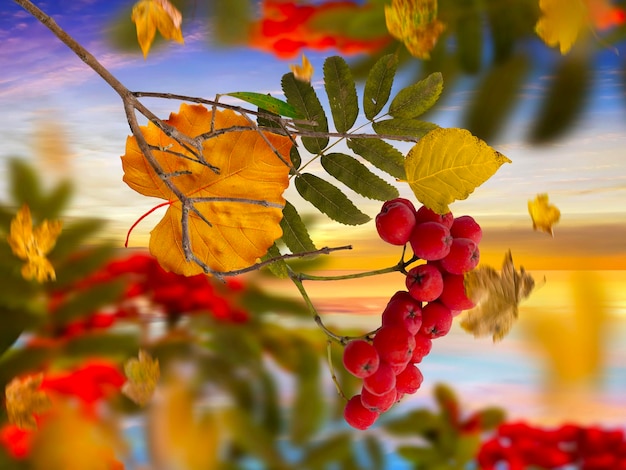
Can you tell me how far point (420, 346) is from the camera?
0.67 feet

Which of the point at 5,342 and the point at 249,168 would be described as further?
the point at 5,342

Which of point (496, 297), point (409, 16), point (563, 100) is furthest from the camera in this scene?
point (563, 100)

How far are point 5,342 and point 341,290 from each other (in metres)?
0.30

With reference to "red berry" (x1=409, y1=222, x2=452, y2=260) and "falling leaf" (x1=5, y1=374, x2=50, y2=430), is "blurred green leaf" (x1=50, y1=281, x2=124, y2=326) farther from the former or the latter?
"red berry" (x1=409, y1=222, x2=452, y2=260)

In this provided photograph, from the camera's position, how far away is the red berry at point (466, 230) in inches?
7.8

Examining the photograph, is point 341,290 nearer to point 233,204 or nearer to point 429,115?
point 429,115

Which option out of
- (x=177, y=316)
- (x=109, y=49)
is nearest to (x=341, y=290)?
(x=177, y=316)

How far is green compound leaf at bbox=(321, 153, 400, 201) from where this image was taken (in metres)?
0.24

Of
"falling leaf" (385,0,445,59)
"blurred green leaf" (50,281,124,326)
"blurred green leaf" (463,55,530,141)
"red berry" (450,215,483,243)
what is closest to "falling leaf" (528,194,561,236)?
"red berry" (450,215,483,243)

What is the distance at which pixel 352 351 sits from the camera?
0.63 feet

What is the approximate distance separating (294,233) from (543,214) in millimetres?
97

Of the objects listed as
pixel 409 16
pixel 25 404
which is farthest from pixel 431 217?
pixel 25 404

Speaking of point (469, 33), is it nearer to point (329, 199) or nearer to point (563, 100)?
point (563, 100)

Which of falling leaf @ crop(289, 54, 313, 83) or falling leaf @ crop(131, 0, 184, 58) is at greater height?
falling leaf @ crop(131, 0, 184, 58)
